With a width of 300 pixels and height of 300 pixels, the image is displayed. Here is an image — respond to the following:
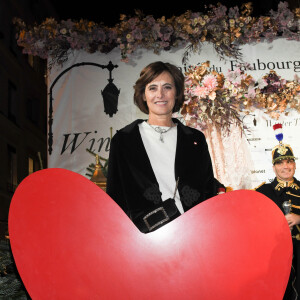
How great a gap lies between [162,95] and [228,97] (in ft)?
2.40

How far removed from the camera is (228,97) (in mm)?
4301

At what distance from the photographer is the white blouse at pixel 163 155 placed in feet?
12.3

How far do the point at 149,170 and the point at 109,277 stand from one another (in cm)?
167

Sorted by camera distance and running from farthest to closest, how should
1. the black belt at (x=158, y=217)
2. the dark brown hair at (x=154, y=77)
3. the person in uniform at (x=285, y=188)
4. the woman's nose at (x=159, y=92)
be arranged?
the dark brown hair at (x=154, y=77) < the woman's nose at (x=159, y=92) < the person in uniform at (x=285, y=188) < the black belt at (x=158, y=217)

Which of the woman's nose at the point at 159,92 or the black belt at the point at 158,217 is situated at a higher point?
the woman's nose at the point at 159,92

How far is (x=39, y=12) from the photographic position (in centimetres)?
814

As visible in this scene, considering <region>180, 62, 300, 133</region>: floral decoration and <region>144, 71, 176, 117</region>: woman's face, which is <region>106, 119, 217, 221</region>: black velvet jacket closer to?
<region>144, 71, 176, 117</region>: woman's face

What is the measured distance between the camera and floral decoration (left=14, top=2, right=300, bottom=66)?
4.34m

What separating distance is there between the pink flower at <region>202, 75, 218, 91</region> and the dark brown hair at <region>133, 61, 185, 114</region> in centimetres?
28

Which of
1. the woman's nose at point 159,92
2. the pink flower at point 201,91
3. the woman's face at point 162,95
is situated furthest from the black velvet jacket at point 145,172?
the pink flower at point 201,91

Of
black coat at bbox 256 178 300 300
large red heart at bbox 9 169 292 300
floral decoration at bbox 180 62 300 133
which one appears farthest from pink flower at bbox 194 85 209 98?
large red heart at bbox 9 169 292 300

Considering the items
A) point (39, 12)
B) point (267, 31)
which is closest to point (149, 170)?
point (267, 31)

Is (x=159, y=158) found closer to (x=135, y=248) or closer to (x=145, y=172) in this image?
(x=145, y=172)

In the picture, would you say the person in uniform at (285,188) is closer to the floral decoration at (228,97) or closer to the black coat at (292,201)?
the black coat at (292,201)
